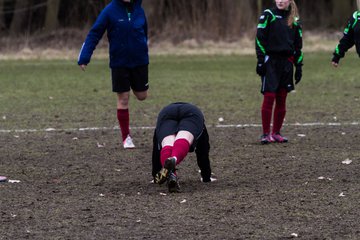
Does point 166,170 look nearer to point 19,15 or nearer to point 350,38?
point 350,38

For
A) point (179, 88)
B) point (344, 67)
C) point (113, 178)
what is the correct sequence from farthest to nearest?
point (344, 67), point (179, 88), point (113, 178)

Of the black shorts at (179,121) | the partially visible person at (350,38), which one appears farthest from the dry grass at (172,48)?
the black shorts at (179,121)

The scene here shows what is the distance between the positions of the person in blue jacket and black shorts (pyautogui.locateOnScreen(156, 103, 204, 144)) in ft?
8.22

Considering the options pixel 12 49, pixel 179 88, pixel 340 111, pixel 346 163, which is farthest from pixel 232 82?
pixel 12 49

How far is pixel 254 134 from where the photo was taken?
41.2 feet

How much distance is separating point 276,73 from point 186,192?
3571mm

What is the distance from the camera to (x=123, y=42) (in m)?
11.2

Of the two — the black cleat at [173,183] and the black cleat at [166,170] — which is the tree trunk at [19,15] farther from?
the black cleat at [166,170]

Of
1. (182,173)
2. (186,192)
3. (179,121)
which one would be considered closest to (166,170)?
(186,192)

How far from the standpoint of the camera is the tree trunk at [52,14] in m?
37.6

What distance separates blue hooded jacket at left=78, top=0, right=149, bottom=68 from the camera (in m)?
11.2

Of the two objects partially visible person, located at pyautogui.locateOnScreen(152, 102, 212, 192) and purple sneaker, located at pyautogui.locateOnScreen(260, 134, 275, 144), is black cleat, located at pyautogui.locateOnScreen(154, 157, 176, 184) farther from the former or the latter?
purple sneaker, located at pyautogui.locateOnScreen(260, 134, 275, 144)

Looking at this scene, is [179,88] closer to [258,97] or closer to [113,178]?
[258,97]

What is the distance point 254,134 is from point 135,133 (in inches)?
61.5
